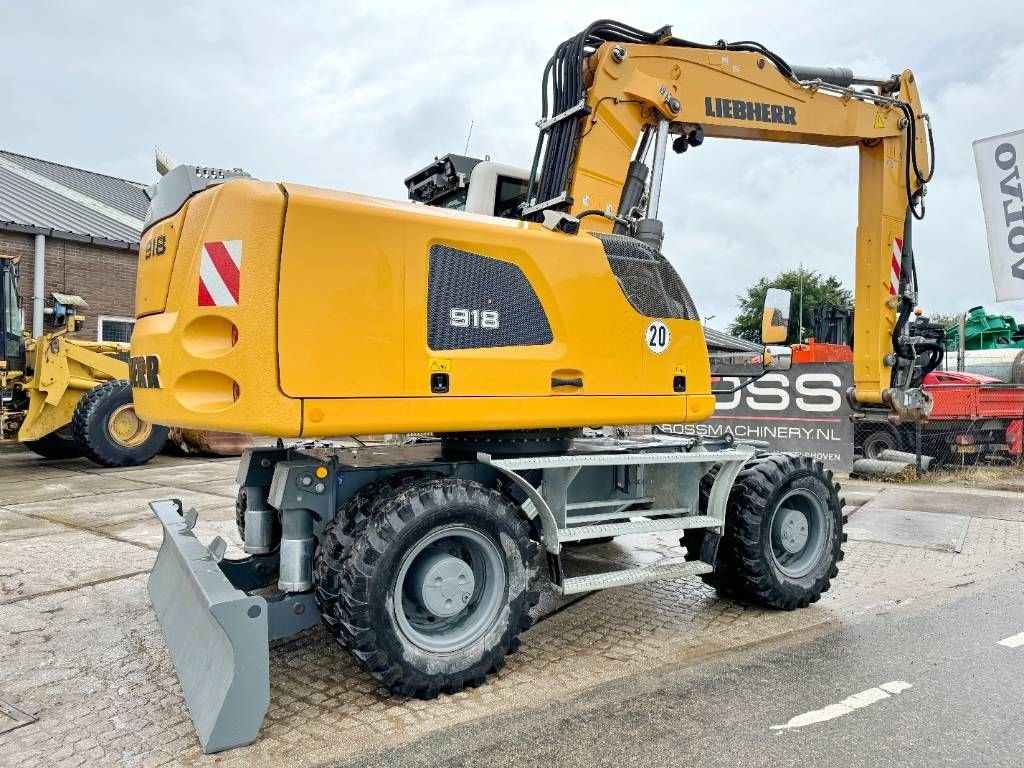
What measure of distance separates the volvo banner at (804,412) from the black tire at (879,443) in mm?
1424

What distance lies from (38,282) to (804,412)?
1513 centimetres

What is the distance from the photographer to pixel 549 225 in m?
4.27

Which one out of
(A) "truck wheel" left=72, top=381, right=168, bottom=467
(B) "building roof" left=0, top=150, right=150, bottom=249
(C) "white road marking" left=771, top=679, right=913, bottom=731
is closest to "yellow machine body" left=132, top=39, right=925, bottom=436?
(C) "white road marking" left=771, top=679, right=913, bottom=731

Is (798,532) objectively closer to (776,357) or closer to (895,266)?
(776,357)

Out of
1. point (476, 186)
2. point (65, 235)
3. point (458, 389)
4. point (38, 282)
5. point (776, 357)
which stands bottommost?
point (458, 389)

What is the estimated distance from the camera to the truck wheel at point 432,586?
353 cm

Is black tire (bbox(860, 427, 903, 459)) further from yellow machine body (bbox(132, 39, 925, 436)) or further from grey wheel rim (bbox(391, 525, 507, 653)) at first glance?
grey wheel rim (bbox(391, 525, 507, 653))

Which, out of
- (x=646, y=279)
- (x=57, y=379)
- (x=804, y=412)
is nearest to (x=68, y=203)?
(x=57, y=379)

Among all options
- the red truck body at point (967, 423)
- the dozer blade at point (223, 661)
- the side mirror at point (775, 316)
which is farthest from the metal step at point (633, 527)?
the red truck body at point (967, 423)

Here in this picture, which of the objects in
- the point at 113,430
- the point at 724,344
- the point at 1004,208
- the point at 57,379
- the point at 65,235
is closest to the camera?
the point at 724,344

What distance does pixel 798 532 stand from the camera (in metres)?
5.23

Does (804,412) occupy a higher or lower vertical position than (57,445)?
higher

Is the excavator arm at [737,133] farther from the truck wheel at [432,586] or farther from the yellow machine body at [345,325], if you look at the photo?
the truck wheel at [432,586]

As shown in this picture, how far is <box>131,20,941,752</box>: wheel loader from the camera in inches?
136
